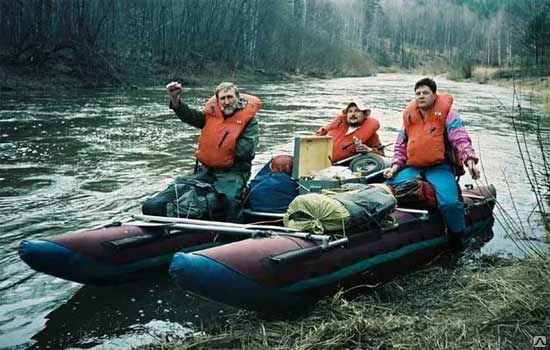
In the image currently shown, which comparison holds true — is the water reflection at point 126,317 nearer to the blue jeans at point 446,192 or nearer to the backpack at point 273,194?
the backpack at point 273,194

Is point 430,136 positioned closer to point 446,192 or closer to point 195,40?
point 446,192

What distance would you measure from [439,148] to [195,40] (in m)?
34.1

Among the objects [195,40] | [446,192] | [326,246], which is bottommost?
[326,246]

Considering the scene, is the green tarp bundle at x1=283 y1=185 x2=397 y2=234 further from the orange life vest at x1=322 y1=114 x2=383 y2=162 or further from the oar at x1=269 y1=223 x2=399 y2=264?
the orange life vest at x1=322 y1=114 x2=383 y2=162

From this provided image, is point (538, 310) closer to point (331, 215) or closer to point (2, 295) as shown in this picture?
point (331, 215)

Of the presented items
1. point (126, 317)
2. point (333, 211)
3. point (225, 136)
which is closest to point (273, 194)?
point (225, 136)

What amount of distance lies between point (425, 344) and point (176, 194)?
272 centimetres

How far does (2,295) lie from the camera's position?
15.3ft

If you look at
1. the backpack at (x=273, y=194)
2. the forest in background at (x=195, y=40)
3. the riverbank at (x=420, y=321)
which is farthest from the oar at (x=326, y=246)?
the forest in background at (x=195, y=40)

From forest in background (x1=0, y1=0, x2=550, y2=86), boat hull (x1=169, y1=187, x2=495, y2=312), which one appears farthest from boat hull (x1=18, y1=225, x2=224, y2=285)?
forest in background (x1=0, y1=0, x2=550, y2=86)

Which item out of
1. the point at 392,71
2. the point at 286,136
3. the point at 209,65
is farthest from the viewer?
the point at 392,71

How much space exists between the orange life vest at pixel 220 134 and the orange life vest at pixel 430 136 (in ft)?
5.18

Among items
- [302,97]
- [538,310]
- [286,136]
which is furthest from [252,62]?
[538,310]

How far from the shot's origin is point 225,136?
5.61m
